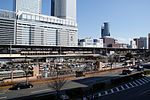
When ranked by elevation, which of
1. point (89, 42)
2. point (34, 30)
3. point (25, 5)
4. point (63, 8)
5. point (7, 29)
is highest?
point (63, 8)

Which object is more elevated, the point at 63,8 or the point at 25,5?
the point at 63,8

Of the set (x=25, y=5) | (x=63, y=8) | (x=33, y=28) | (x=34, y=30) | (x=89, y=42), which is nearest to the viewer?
(x=33, y=28)

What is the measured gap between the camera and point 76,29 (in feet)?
513

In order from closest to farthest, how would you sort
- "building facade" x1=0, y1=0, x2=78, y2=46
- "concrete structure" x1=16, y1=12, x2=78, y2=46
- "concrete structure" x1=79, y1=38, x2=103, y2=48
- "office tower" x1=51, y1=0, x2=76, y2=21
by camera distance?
"building facade" x1=0, y1=0, x2=78, y2=46 → "concrete structure" x1=16, y1=12, x2=78, y2=46 → "concrete structure" x1=79, y1=38, x2=103, y2=48 → "office tower" x1=51, y1=0, x2=76, y2=21

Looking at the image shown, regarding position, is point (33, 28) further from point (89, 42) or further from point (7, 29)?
point (89, 42)

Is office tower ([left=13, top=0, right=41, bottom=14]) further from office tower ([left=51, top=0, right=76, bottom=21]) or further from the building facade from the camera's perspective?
office tower ([left=51, top=0, right=76, bottom=21])

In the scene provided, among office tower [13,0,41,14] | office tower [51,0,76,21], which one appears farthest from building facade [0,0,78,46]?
office tower [51,0,76,21]

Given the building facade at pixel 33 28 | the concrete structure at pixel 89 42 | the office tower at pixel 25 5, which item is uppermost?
the office tower at pixel 25 5

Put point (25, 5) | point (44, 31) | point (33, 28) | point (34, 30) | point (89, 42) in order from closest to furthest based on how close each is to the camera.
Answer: point (33, 28) → point (34, 30) → point (44, 31) → point (25, 5) → point (89, 42)

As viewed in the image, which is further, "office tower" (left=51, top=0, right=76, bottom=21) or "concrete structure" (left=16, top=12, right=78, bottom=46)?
"office tower" (left=51, top=0, right=76, bottom=21)

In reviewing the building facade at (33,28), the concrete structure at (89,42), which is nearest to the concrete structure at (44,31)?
the building facade at (33,28)

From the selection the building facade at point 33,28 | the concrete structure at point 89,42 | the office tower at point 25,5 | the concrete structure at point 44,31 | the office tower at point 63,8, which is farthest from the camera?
the office tower at point 63,8

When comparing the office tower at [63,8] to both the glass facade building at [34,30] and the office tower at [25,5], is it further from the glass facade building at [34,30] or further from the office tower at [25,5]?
the glass facade building at [34,30]

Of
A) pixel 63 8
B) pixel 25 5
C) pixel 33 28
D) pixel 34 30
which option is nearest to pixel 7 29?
pixel 33 28
